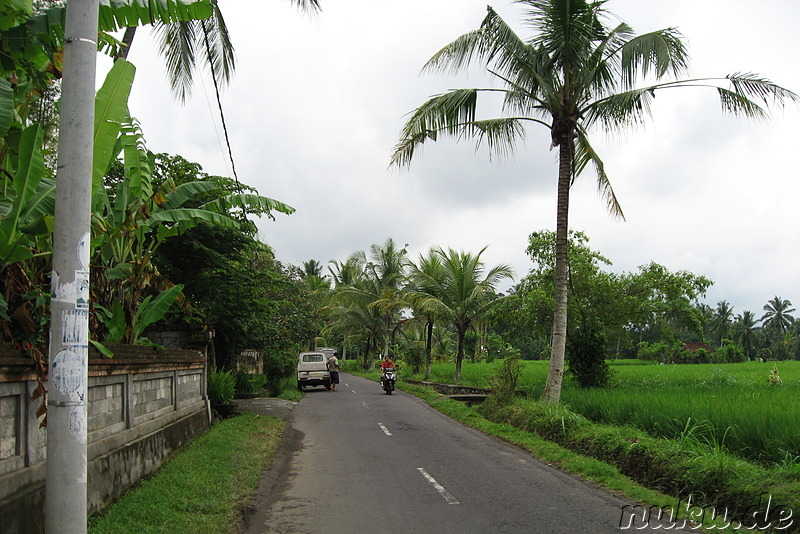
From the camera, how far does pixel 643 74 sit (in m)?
13.1

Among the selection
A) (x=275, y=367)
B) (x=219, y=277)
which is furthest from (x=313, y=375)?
(x=219, y=277)

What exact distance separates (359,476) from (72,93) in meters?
6.75

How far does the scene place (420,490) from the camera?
25.8 feet

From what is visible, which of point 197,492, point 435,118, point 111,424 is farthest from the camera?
point 435,118

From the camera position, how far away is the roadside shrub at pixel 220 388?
15617 mm

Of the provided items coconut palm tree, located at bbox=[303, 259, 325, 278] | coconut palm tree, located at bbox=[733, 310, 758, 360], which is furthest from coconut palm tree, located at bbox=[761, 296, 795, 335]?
coconut palm tree, located at bbox=[303, 259, 325, 278]

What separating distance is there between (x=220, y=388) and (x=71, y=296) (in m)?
12.7

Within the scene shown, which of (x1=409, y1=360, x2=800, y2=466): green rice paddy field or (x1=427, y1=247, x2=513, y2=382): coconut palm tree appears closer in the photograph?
(x1=409, y1=360, x2=800, y2=466): green rice paddy field

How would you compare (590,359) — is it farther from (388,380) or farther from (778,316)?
(778,316)

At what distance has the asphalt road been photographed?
6332mm

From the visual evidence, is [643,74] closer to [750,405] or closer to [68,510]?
[750,405]

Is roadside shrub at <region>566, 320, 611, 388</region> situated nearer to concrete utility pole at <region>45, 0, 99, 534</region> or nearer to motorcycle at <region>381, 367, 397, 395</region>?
motorcycle at <region>381, 367, 397, 395</region>

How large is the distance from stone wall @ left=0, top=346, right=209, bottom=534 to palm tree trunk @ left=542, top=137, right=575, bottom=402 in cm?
797

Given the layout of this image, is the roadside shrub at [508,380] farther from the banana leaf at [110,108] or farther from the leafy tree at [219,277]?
the banana leaf at [110,108]
